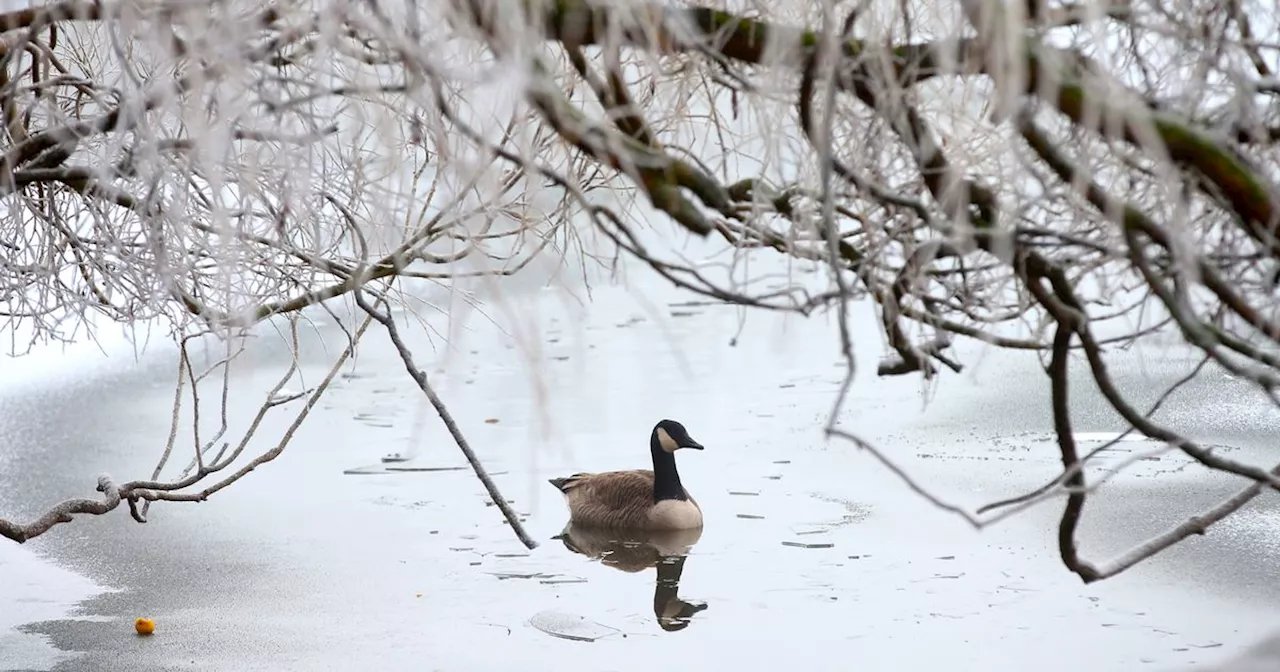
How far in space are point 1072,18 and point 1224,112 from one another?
359 millimetres

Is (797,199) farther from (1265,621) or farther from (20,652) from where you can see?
(20,652)

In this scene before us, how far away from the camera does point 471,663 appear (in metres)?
5.80

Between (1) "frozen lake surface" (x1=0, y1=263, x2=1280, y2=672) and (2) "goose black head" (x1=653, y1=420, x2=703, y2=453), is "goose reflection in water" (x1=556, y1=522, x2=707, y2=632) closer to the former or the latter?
(1) "frozen lake surface" (x1=0, y1=263, x2=1280, y2=672)

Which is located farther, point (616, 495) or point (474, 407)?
point (474, 407)

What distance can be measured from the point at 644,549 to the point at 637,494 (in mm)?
466

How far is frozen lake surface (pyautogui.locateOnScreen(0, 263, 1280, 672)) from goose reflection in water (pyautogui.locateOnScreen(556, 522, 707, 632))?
3 cm

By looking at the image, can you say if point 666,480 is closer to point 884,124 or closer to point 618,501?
point 618,501

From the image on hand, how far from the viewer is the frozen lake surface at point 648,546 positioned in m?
5.98

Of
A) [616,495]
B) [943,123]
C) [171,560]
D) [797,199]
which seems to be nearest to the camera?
[797,199]

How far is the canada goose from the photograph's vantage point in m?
7.90

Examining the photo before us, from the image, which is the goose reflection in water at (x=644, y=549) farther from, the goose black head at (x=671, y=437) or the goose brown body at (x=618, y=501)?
the goose black head at (x=671, y=437)

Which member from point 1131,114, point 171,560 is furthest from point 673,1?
point 171,560

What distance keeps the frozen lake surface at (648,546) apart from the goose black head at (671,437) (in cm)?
24

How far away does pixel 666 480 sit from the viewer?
26.4ft
